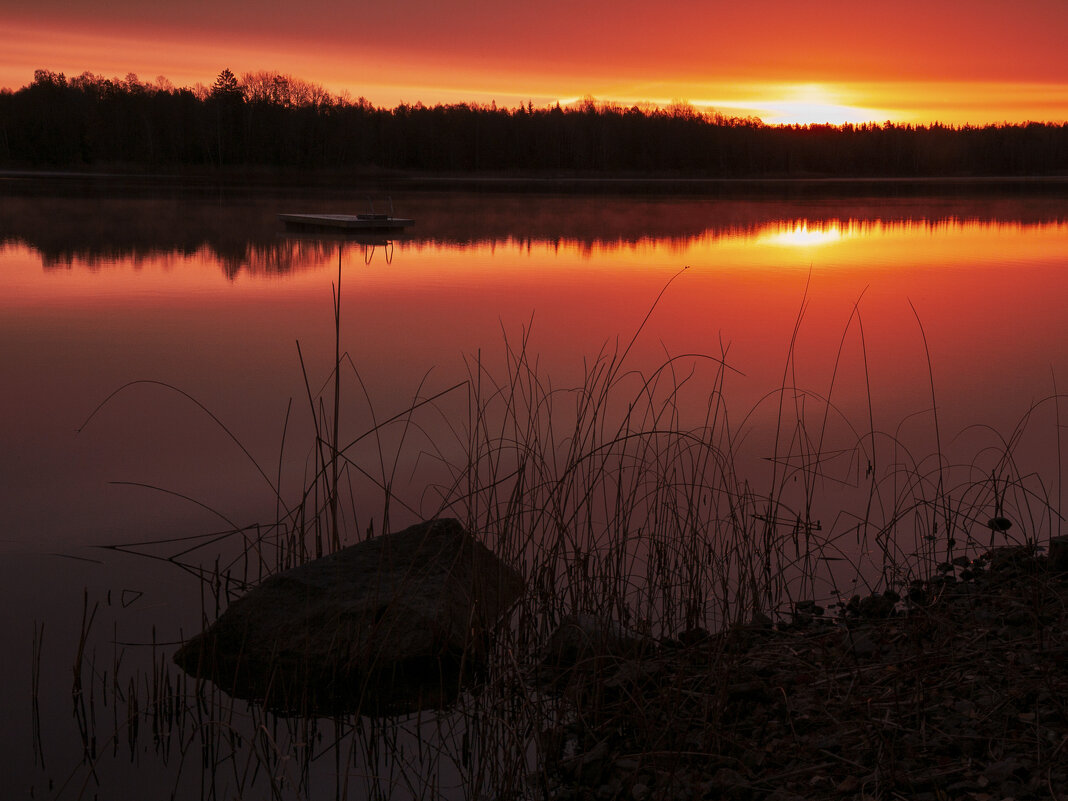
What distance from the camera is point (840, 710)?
257 centimetres

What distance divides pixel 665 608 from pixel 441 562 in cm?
73

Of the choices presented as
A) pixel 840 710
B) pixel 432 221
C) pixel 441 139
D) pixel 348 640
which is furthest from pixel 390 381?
pixel 441 139

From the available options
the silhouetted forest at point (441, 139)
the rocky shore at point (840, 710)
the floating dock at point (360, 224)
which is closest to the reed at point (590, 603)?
the rocky shore at point (840, 710)

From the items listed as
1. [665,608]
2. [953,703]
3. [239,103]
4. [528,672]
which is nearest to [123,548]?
[528,672]

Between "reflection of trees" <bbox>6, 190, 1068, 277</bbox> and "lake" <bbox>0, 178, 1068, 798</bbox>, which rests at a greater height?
"reflection of trees" <bbox>6, 190, 1068, 277</bbox>

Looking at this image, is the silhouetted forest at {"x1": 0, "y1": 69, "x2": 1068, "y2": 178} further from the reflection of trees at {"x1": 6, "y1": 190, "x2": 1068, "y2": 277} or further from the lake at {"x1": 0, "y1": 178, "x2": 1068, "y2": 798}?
the lake at {"x1": 0, "y1": 178, "x2": 1068, "y2": 798}

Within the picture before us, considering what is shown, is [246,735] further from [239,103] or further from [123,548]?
[239,103]

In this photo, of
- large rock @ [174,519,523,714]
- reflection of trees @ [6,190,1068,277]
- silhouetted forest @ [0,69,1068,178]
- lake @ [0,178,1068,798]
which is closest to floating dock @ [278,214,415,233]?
reflection of trees @ [6,190,1068,277]

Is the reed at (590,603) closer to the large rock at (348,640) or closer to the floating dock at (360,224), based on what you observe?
the large rock at (348,640)

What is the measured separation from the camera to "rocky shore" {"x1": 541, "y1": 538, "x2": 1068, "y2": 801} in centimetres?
227

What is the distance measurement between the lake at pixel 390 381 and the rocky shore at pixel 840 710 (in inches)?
20.5

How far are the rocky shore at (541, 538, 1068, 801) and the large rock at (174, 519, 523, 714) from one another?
0.37 metres

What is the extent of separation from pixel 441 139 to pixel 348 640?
68.4 meters

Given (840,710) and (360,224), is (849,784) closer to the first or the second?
(840,710)
